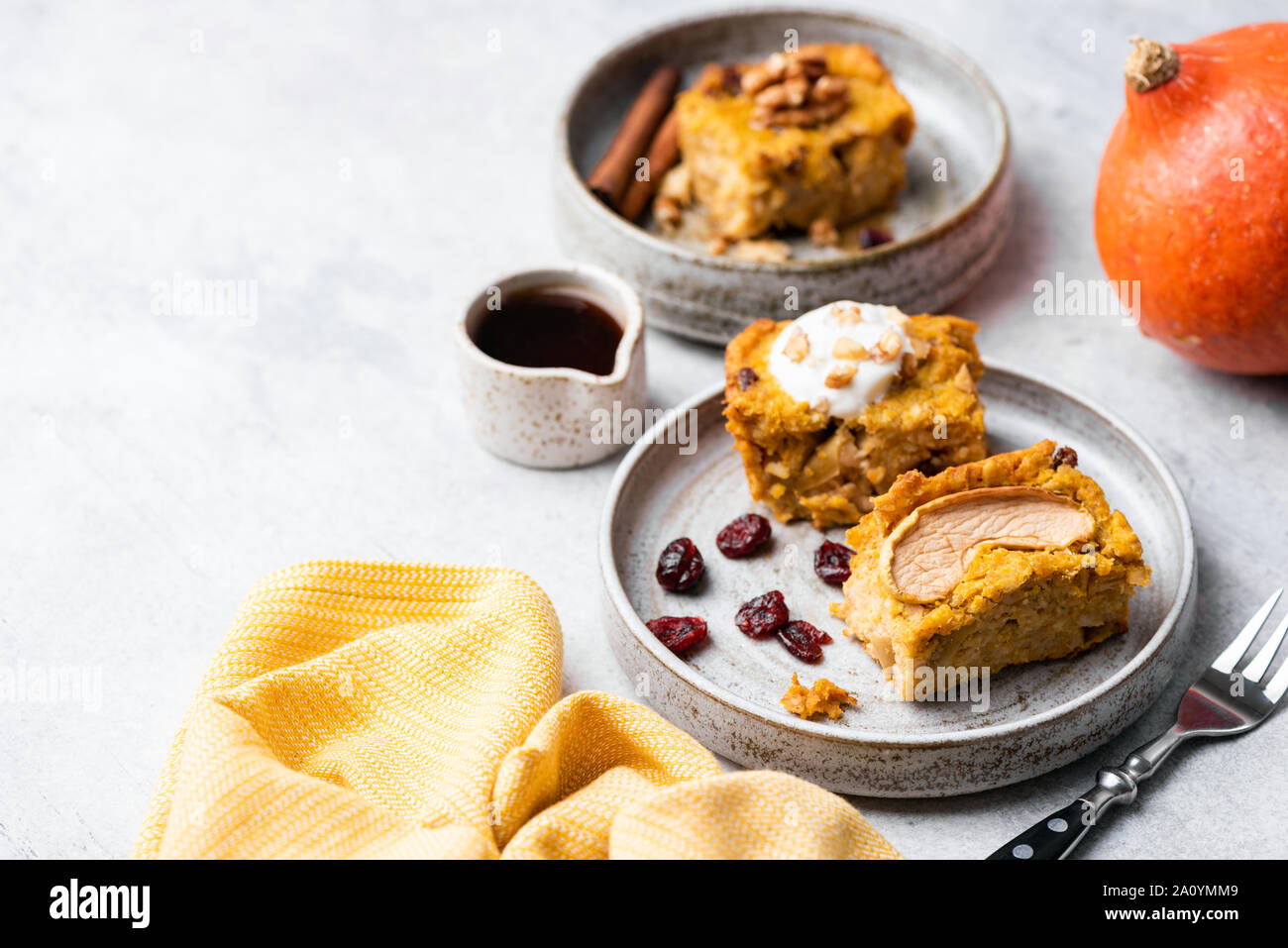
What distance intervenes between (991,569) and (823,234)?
157 centimetres

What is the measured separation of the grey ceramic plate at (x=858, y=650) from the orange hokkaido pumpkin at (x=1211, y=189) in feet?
1.25

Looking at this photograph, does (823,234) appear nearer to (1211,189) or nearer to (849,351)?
(849,351)

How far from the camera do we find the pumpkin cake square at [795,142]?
386 cm

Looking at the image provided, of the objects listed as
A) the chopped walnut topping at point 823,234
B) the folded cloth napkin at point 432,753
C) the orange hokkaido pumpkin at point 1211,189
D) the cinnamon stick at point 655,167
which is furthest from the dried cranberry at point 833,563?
the cinnamon stick at point 655,167

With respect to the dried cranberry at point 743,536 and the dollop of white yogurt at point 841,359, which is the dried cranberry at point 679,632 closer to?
the dried cranberry at point 743,536

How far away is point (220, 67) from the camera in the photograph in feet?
15.9

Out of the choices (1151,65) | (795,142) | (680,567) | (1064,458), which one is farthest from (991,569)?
(795,142)

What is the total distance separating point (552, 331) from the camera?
354cm

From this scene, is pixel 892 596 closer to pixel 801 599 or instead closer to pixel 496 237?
pixel 801 599

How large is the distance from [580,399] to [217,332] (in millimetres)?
1228

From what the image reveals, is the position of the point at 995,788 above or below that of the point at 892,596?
below

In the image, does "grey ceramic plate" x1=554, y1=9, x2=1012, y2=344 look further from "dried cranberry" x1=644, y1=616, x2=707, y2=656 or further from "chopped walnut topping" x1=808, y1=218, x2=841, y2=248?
"dried cranberry" x1=644, y1=616, x2=707, y2=656

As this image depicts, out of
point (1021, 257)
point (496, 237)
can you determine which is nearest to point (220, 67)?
point (496, 237)

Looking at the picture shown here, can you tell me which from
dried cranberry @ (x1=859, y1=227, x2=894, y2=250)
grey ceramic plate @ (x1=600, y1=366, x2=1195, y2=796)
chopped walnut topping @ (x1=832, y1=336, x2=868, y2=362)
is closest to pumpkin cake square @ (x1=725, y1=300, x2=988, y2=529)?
chopped walnut topping @ (x1=832, y1=336, x2=868, y2=362)
